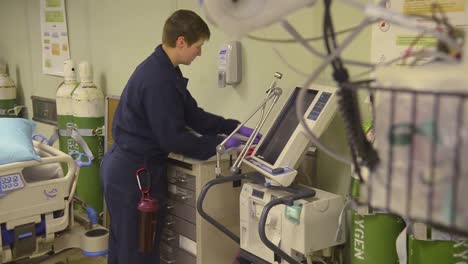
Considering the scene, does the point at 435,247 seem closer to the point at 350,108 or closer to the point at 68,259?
the point at 350,108

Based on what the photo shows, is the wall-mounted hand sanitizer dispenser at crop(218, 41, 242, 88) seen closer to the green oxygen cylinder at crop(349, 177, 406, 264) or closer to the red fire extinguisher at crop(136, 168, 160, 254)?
the red fire extinguisher at crop(136, 168, 160, 254)

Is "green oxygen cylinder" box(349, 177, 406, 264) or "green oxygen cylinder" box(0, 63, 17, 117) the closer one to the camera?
"green oxygen cylinder" box(349, 177, 406, 264)

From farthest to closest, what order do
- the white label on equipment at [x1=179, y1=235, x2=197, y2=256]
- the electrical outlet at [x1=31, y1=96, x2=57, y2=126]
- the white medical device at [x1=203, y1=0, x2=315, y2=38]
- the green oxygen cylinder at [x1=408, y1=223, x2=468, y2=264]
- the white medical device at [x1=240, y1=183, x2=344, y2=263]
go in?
the electrical outlet at [x1=31, y1=96, x2=57, y2=126], the white label on equipment at [x1=179, y1=235, x2=197, y2=256], the white medical device at [x1=240, y1=183, x2=344, y2=263], the green oxygen cylinder at [x1=408, y1=223, x2=468, y2=264], the white medical device at [x1=203, y1=0, x2=315, y2=38]

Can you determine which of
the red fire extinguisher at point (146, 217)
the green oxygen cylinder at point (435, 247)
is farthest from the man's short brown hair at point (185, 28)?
the green oxygen cylinder at point (435, 247)

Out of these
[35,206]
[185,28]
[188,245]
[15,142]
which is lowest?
[188,245]

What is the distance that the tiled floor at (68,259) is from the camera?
306 centimetres

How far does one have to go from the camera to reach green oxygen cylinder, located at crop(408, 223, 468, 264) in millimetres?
1708

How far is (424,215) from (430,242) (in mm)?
1062

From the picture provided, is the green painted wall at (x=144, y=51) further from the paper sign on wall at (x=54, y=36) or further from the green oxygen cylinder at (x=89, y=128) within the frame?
the green oxygen cylinder at (x=89, y=128)

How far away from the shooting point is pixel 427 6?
1.92 meters

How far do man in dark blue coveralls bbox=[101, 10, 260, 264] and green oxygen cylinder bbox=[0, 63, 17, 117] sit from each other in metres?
2.91

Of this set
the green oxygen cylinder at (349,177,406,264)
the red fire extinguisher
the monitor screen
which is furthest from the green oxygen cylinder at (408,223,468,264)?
the red fire extinguisher

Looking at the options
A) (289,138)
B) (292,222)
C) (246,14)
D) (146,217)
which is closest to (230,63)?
(289,138)

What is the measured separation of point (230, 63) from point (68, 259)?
176cm
